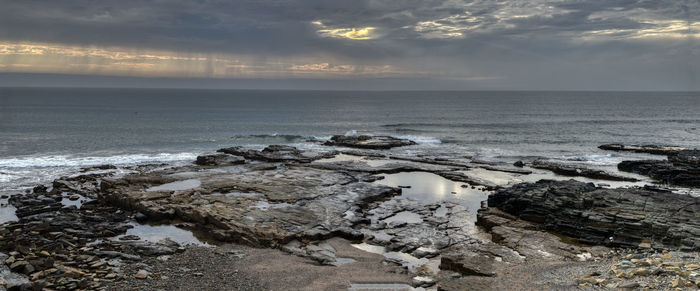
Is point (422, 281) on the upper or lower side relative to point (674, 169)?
lower

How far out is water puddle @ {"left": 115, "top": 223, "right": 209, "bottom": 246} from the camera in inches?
1017

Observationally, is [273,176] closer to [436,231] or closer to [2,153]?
[436,231]

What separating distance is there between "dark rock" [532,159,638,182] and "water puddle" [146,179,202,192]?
40338 mm

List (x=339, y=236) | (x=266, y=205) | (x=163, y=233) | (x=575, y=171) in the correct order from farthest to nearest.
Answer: (x=575, y=171), (x=266, y=205), (x=163, y=233), (x=339, y=236)

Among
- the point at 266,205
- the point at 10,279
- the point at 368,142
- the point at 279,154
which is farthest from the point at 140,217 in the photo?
the point at 368,142

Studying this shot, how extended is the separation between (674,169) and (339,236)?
39856 mm

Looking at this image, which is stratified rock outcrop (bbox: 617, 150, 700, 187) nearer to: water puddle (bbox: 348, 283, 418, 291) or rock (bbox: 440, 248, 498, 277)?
rock (bbox: 440, 248, 498, 277)

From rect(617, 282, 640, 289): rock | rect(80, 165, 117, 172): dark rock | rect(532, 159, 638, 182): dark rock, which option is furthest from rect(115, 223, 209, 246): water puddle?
rect(532, 159, 638, 182): dark rock

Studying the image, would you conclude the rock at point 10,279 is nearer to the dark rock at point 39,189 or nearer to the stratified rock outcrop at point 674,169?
the dark rock at point 39,189

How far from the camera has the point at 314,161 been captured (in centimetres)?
5375

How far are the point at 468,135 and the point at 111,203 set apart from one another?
2739 inches

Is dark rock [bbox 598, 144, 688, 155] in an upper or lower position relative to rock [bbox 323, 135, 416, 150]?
upper

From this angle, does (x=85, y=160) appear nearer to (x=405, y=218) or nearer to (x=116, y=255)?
(x=116, y=255)

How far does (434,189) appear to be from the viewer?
40.1m
